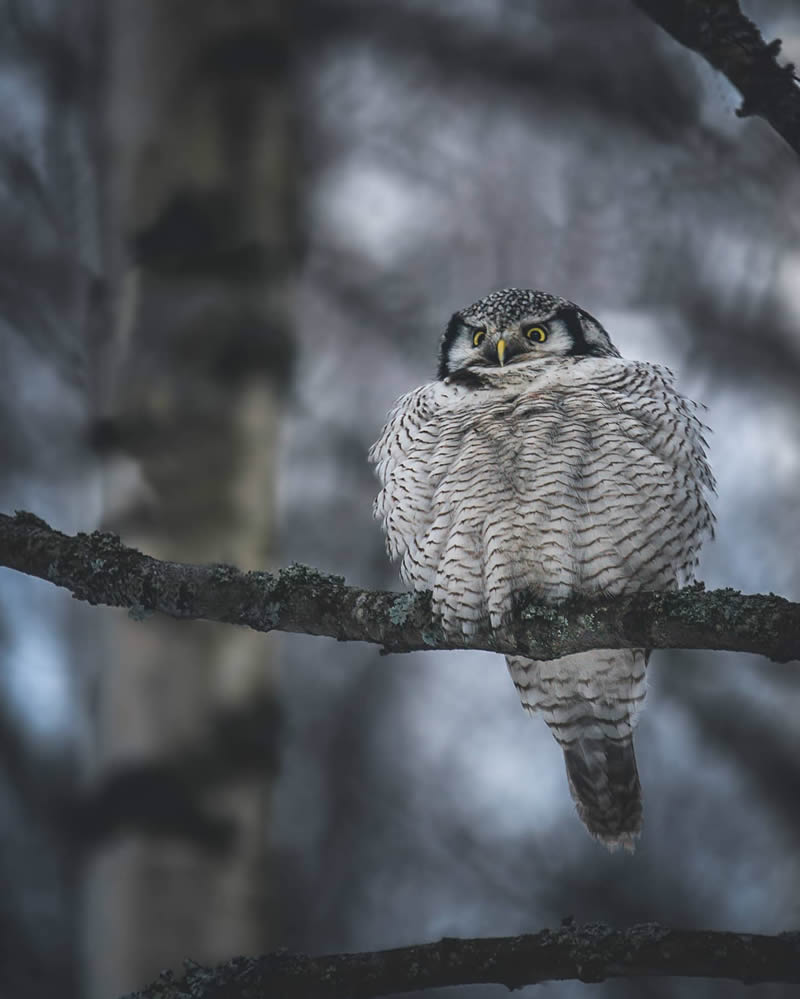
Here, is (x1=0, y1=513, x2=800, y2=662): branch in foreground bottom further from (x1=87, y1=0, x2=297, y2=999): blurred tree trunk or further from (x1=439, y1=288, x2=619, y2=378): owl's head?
(x1=439, y1=288, x2=619, y2=378): owl's head

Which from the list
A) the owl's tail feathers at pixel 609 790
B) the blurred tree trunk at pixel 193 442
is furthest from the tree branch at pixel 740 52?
the owl's tail feathers at pixel 609 790

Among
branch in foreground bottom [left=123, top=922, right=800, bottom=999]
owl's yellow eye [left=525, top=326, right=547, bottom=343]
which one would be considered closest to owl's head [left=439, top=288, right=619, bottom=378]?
owl's yellow eye [left=525, top=326, right=547, bottom=343]

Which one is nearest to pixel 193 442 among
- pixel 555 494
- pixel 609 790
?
pixel 555 494

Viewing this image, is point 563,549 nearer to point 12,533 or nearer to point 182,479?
point 182,479

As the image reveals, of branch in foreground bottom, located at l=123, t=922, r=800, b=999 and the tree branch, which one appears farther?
the tree branch

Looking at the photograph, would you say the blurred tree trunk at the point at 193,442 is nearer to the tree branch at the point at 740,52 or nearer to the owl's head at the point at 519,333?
the owl's head at the point at 519,333

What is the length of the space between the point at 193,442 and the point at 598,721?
1672 millimetres

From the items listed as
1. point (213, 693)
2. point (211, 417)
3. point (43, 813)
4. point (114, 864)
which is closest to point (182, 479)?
point (211, 417)

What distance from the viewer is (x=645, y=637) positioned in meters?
2.29

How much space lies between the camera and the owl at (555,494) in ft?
10.2

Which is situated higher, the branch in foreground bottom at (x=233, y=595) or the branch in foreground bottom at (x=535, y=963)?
the branch in foreground bottom at (x=233, y=595)

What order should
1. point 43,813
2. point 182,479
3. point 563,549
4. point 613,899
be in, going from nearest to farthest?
point 563,549
point 182,479
point 43,813
point 613,899

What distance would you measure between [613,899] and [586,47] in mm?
4620

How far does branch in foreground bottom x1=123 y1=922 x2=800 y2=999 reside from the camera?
2057mm
